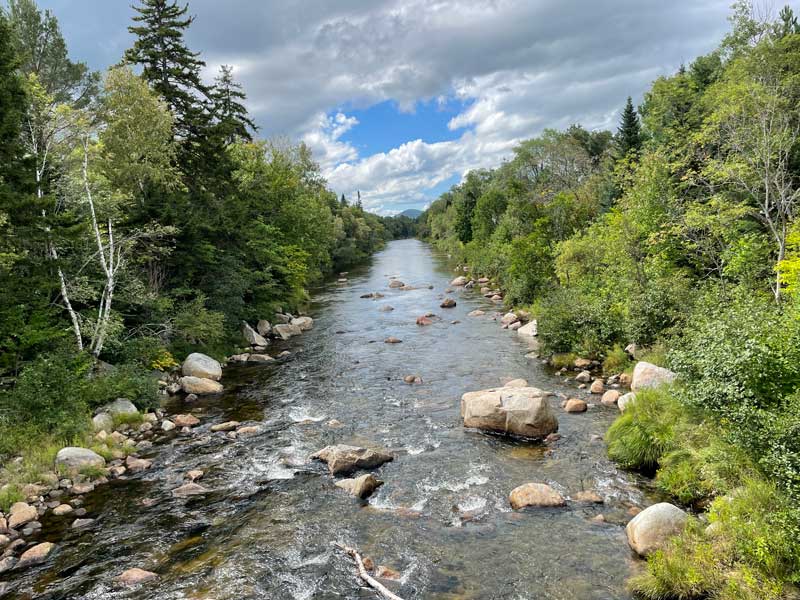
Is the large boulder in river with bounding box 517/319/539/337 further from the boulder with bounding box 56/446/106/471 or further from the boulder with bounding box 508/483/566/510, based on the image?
the boulder with bounding box 56/446/106/471

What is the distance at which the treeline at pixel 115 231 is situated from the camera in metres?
15.7

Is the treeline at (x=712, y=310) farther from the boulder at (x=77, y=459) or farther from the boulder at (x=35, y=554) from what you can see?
the boulder at (x=77, y=459)

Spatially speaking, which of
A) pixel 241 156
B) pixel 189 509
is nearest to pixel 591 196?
pixel 241 156

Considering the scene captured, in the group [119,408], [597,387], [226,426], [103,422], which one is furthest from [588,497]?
[119,408]

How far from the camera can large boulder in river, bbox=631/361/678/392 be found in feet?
49.8

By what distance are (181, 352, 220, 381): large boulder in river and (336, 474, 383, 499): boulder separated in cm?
1251

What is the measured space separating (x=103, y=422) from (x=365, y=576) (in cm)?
1209

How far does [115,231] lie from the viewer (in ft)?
71.3

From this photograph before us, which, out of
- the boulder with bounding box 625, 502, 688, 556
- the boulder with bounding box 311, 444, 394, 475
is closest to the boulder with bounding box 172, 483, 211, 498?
the boulder with bounding box 311, 444, 394, 475

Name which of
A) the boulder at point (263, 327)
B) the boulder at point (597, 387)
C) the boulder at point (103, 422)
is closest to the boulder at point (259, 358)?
the boulder at point (263, 327)

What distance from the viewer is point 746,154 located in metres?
17.7

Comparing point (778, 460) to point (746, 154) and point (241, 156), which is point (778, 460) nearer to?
point (746, 154)

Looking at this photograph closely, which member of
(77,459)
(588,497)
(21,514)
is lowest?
(588,497)

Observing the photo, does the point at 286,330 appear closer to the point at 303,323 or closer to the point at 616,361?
the point at 303,323
